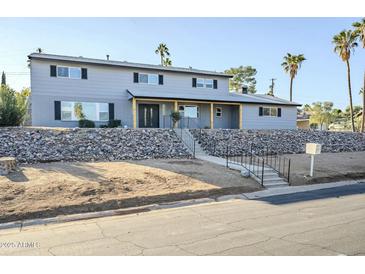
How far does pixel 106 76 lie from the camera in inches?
A: 843

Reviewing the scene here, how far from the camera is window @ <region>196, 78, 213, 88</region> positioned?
25.1 meters

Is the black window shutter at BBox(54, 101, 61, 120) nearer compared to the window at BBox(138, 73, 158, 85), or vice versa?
the black window shutter at BBox(54, 101, 61, 120)

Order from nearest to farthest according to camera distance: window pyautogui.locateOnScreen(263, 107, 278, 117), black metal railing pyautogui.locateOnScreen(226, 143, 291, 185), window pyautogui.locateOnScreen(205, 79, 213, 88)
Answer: black metal railing pyautogui.locateOnScreen(226, 143, 291, 185) → window pyautogui.locateOnScreen(205, 79, 213, 88) → window pyautogui.locateOnScreen(263, 107, 278, 117)

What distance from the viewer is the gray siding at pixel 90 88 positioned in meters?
19.2

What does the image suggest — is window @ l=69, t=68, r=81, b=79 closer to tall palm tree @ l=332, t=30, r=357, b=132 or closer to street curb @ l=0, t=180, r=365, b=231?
street curb @ l=0, t=180, r=365, b=231

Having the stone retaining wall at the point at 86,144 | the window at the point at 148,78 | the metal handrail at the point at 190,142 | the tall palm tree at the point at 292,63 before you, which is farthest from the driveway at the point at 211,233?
the tall palm tree at the point at 292,63

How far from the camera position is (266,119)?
87.0 ft

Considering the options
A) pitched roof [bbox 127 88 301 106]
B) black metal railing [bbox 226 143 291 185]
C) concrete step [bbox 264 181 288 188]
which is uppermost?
pitched roof [bbox 127 88 301 106]

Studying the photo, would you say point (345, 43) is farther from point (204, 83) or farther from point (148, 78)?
point (148, 78)

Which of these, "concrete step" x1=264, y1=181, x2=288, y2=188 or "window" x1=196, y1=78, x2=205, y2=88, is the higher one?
"window" x1=196, y1=78, x2=205, y2=88

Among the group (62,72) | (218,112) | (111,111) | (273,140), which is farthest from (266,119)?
(62,72)

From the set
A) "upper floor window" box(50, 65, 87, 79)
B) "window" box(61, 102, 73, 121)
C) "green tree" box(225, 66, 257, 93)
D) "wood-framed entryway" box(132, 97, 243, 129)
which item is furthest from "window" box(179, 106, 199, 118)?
"green tree" box(225, 66, 257, 93)

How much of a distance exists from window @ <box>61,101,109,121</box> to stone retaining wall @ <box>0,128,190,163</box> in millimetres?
5178

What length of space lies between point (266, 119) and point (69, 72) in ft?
56.6
